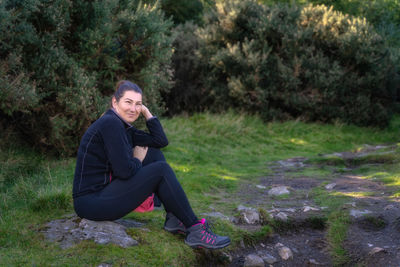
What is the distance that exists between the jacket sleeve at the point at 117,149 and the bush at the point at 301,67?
31.0 feet

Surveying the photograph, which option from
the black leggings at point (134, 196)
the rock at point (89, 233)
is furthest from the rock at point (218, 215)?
the rock at point (89, 233)

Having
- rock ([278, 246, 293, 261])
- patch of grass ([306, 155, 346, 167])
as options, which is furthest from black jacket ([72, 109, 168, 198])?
patch of grass ([306, 155, 346, 167])

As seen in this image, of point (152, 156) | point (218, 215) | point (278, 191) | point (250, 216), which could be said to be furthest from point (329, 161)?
point (152, 156)

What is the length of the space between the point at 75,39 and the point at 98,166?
4.32 meters

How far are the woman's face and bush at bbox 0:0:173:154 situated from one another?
277 centimetres

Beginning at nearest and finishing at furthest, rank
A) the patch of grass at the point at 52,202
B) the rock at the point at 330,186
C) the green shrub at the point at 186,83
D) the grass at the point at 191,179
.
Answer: the grass at the point at 191,179
the patch of grass at the point at 52,202
the rock at the point at 330,186
the green shrub at the point at 186,83

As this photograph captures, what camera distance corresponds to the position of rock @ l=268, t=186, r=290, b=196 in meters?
6.66

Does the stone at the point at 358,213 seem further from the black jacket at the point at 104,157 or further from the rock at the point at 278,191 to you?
the black jacket at the point at 104,157

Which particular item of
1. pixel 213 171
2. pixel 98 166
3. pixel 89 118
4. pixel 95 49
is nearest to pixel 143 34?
pixel 95 49

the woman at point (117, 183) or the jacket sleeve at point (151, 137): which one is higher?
the jacket sleeve at point (151, 137)

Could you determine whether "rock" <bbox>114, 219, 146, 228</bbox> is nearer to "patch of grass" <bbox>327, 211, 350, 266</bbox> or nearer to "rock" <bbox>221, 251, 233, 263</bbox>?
"rock" <bbox>221, 251, 233, 263</bbox>

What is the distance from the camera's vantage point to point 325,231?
200 inches

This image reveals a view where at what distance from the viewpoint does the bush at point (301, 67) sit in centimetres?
1320

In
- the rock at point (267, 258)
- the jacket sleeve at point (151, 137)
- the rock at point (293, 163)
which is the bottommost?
the rock at point (293, 163)
